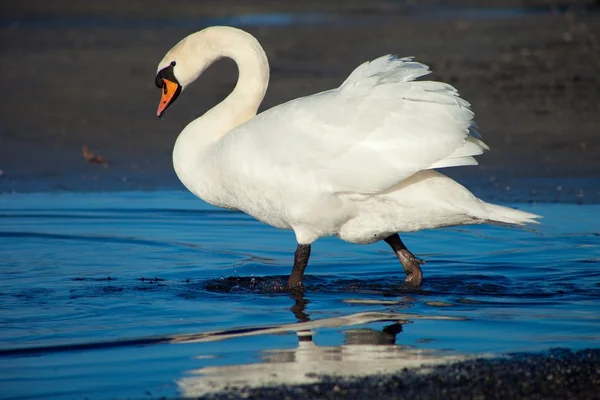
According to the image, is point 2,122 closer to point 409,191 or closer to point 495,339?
point 409,191

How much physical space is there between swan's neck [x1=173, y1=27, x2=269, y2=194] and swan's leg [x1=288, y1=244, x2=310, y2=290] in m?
0.81

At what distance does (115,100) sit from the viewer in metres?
13.3

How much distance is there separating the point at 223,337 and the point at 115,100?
26.7 ft

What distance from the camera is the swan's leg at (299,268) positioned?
6.84 m

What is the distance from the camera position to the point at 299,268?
6.84m

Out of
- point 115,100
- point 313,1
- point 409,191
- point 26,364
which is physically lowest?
point 26,364

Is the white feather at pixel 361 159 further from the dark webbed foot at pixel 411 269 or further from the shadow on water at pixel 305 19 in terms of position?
the shadow on water at pixel 305 19

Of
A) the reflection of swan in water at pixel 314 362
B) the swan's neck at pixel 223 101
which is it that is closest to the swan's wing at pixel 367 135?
the swan's neck at pixel 223 101

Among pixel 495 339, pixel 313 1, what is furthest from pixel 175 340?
pixel 313 1

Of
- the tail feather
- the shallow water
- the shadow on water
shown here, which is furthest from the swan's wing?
the shadow on water

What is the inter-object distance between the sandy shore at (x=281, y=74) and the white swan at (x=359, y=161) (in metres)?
3.04

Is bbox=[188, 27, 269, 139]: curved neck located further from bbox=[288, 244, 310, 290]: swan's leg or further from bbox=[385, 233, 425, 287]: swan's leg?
bbox=[385, 233, 425, 287]: swan's leg

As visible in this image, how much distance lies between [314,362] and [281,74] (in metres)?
9.54

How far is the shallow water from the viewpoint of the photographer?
5133 mm
